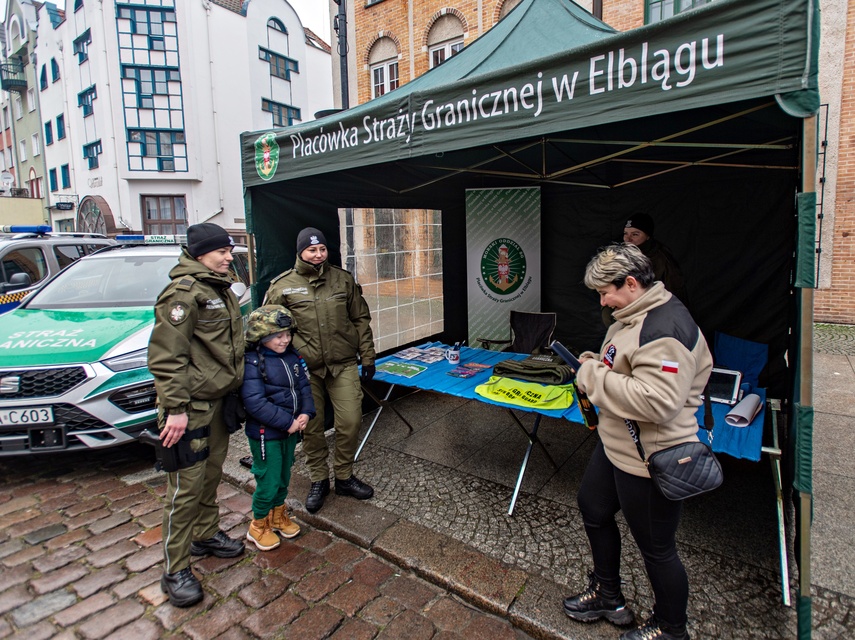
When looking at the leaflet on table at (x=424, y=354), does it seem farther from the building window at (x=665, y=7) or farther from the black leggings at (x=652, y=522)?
the building window at (x=665, y=7)

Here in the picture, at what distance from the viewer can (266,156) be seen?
3.94 metres

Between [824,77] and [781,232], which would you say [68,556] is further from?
[824,77]

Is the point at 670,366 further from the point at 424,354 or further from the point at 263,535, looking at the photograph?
the point at 424,354

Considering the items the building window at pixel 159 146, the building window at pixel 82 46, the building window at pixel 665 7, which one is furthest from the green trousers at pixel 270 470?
the building window at pixel 82 46

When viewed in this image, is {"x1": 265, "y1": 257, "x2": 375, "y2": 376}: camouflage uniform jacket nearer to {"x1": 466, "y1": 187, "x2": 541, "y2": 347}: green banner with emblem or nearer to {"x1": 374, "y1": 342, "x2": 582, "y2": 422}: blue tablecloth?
{"x1": 374, "y1": 342, "x2": 582, "y2": 422}: blue tablecloth

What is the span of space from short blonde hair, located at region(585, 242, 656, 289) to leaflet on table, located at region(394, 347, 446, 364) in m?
2.80

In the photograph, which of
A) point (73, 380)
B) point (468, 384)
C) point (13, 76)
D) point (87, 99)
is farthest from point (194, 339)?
point (13, 76)

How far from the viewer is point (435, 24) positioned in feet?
42.9

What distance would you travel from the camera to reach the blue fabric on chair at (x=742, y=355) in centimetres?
421

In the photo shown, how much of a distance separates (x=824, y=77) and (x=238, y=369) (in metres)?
10.8

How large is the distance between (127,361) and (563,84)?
3778 mm

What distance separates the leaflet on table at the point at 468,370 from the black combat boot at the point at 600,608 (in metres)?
2.07

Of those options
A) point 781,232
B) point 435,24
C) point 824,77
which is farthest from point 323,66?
point 781,232

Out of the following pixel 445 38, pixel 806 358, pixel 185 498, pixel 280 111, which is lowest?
pixel 185 498
